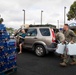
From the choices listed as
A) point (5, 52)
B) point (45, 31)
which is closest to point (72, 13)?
point (45, 31)

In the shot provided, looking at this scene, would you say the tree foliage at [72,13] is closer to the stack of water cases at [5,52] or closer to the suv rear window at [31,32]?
the suv rear window at [31,32]

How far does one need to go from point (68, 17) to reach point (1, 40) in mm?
34639

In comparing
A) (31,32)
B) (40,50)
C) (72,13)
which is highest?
(72,13)

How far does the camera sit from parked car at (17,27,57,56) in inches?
363

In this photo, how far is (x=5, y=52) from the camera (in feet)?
18.8

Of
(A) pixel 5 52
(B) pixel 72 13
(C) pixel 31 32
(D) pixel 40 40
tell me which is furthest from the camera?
(B) pixel 72 13

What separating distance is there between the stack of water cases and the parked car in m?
3.45

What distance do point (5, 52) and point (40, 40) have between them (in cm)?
406

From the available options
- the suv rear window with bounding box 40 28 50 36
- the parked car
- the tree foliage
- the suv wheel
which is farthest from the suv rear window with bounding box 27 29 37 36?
the tree foliage

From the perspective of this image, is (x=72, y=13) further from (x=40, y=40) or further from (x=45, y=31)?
(x=40, y=40)

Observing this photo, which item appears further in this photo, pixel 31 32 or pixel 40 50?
pixel 31 32

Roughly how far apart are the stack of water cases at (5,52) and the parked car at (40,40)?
345cm

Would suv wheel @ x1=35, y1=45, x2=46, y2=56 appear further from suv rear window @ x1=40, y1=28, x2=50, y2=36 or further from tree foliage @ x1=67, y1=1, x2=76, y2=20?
tree foliage @ x1=67, y1=1, x2=76, y2=20

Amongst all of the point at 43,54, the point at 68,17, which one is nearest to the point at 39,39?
the point at 43,54
